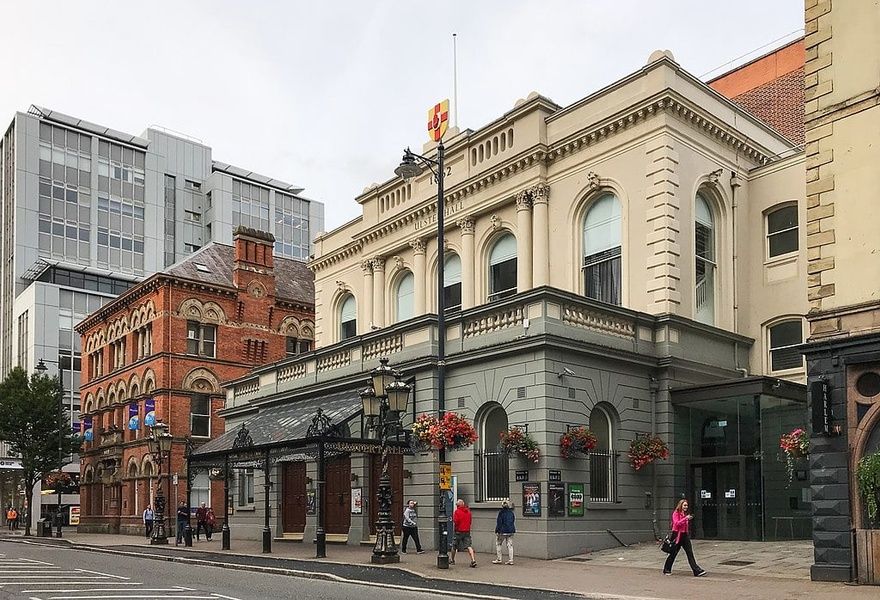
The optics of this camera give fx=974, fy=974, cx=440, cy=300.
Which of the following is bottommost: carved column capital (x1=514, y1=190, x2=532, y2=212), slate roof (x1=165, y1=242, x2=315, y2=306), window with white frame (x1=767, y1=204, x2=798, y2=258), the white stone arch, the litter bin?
the litter bin

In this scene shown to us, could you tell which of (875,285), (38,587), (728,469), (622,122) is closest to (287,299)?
(622,122)

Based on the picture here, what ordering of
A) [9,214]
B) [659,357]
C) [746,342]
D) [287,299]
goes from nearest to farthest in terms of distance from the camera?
[659,357] → [746,342] → [287,299] → [9,214]

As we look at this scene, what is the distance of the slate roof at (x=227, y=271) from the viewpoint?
5006 cm

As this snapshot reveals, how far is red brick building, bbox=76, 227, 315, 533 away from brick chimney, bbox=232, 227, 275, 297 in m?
0.05

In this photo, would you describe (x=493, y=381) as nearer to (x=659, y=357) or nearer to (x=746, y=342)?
(x=659, y=357)

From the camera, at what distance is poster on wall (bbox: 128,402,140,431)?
48.4m

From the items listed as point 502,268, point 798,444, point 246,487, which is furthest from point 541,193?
point 246,487

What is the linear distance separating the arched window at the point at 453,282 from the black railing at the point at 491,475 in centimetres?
921

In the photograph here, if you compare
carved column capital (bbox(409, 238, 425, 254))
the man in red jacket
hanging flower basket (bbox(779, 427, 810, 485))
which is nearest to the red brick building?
carved column capital (bbox(409, 238, 425, 254))

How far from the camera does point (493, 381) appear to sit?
83.1ft

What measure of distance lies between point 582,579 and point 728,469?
8.54 metres

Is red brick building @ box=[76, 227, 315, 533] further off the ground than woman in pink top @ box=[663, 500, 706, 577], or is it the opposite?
red brick building @ box=[76, 227, 315, 533]

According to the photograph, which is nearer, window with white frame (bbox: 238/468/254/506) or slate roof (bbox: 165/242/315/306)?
window with white frame (bbox: 238/468/254/506)

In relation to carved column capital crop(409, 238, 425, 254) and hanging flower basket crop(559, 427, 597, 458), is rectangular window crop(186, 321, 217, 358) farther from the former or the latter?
hanging flower basket crop(559, 427, 597, 458)
